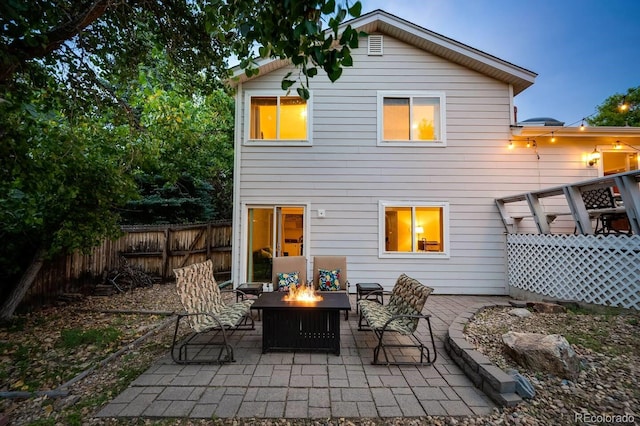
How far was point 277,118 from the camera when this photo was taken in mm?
7031

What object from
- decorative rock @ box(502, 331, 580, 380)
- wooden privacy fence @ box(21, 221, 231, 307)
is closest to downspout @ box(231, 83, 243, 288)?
wooden privacy fence @ box(21, 221, 231, 307)

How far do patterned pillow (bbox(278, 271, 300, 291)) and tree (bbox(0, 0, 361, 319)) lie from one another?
11.0 ft

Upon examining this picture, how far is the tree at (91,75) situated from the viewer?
2119mm

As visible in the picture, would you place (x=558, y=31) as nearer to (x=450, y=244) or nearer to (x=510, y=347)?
(x=450, y=244)

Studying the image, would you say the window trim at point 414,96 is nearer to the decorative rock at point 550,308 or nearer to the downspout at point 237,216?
the downspout at point 237,216

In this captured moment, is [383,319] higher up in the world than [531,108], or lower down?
lower down

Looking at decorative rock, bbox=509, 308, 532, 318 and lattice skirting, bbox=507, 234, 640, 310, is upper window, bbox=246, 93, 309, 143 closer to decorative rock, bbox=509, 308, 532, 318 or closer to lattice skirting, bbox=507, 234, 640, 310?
decorative rock, bbox=509, 308, 532, 318

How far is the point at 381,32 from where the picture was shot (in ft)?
23.5

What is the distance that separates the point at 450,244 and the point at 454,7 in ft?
190

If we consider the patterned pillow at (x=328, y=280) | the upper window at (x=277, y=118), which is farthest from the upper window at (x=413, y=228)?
the upper window at (x=277, y=118)

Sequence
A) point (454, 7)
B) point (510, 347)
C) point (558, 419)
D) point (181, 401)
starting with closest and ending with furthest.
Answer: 1. point (558, 419)
2. point (181, 401)
3. point (510, 347)
4. point (454, 7)

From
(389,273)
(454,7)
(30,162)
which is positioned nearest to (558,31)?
(454,7)

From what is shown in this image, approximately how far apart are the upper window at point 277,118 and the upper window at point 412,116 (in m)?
2.01

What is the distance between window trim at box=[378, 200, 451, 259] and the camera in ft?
22.4
